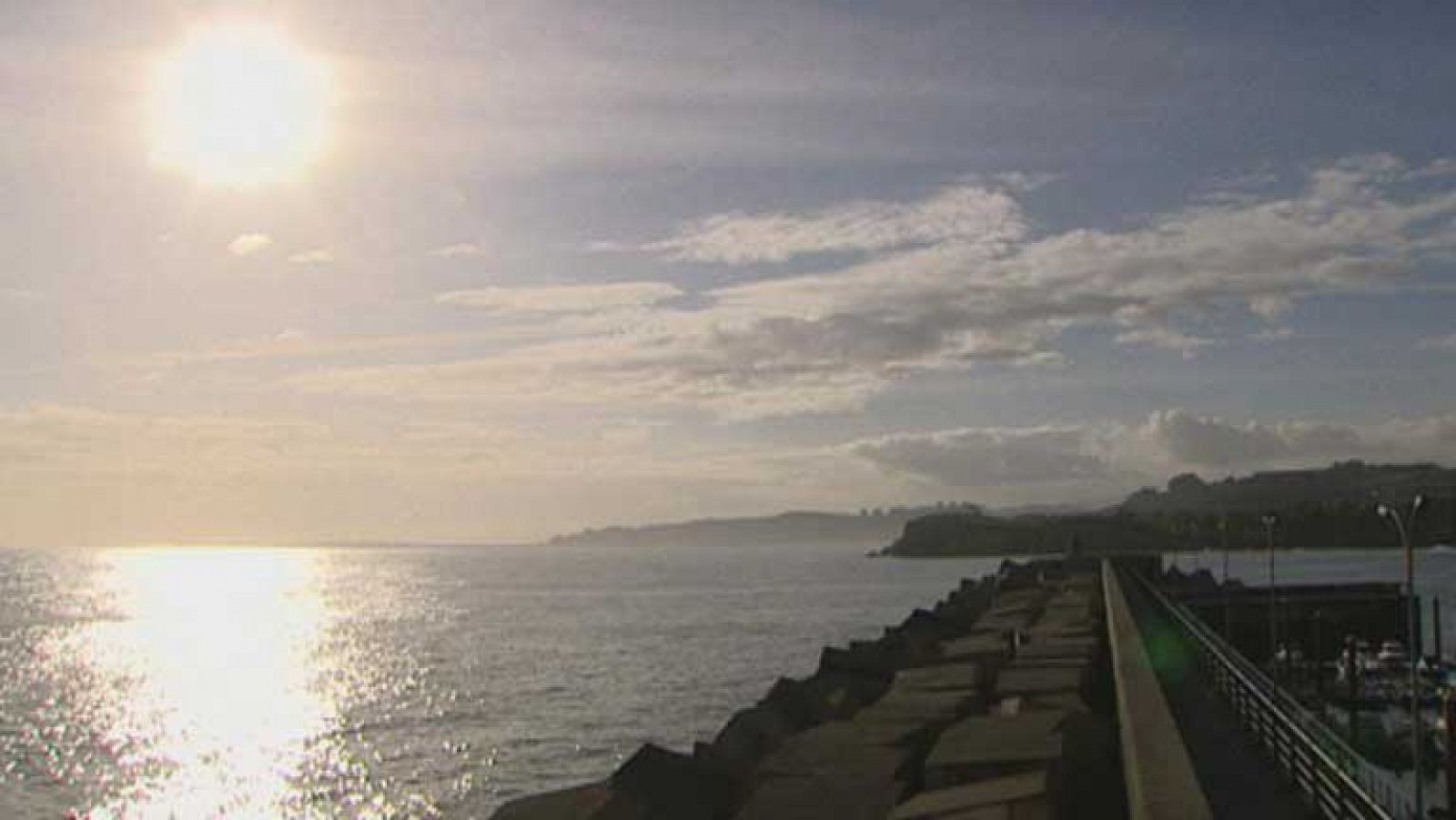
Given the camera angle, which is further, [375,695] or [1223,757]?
[375,695]

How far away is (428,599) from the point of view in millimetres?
128625

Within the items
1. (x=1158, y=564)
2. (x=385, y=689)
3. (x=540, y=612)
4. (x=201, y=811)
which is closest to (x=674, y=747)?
(x=201, y=811)

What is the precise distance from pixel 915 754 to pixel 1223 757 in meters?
4.12

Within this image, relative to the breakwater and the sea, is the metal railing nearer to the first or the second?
the breakwater

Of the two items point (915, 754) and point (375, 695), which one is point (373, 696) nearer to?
point (375, 695)

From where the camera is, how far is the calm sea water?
32.0 m

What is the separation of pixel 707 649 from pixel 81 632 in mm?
46612

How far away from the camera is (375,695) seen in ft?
165

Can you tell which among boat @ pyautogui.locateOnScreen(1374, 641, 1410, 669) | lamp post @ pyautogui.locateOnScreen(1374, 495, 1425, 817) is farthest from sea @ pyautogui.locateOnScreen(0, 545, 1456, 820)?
boat @ pyautogui.locateOnScreen(1374, 641, 1410, 669)

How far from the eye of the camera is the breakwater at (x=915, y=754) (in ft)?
44.1

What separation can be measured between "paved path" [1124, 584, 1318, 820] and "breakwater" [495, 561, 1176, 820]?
817 millimetres

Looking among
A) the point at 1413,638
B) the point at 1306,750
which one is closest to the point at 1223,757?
the point at 1306,750

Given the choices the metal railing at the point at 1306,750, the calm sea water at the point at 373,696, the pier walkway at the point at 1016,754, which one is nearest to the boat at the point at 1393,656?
the calm sea water at the point at 373,696

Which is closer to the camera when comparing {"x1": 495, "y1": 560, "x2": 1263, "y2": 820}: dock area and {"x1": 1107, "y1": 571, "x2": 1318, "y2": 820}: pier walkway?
{"x1": 495, "y1": 560, "x2": 1263, "y2": 820}: dock area
